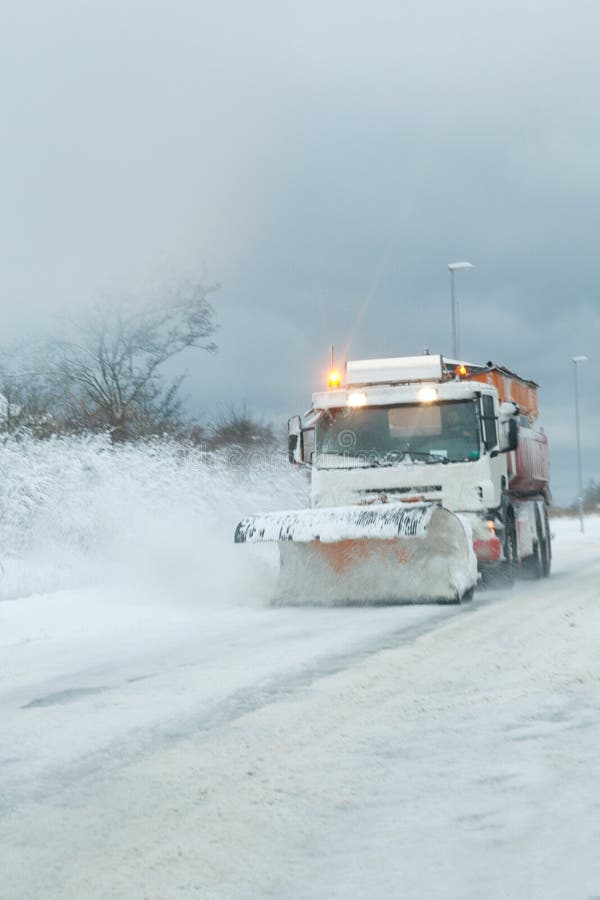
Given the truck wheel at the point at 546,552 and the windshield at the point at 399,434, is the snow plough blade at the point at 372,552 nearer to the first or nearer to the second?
the windshield at the point at 399,434

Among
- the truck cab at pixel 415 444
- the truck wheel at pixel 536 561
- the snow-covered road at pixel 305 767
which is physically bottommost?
the truck wheel at pixel 536 561

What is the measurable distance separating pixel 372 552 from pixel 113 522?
533cm

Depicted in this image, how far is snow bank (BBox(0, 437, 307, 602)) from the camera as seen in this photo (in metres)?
13.5

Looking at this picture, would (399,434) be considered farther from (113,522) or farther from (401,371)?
(113,522)

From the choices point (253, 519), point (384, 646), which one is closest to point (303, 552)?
point (253, 519)

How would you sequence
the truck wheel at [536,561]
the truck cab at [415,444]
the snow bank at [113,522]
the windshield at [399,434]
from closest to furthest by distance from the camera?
the truck cab at [415,444] < the windshield at [399,434] < the snow bank at [113,522] < the truck wheel at [536,561]

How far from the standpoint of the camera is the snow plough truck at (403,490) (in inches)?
460

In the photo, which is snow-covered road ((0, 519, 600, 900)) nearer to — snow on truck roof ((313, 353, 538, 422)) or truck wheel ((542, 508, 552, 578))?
snow on truck roof ((313, 353, 538, 422))

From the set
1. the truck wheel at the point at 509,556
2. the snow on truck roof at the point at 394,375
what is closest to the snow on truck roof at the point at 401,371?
the snow on truck roof at the point at 394,375

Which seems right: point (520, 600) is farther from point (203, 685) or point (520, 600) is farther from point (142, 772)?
point (142, 772)

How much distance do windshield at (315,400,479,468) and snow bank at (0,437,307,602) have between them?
1.74m

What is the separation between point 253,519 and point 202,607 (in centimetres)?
110

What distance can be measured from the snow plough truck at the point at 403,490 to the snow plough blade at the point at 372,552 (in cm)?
1

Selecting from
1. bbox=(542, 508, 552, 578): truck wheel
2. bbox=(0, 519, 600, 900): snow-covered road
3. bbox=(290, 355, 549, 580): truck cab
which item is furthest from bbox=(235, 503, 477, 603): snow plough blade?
bbox=(542, 508, 552, 578): truck wheel
